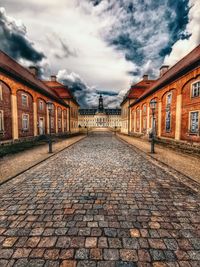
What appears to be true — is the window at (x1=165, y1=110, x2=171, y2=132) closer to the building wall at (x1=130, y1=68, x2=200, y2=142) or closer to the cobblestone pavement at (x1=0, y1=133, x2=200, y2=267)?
the building wall at (x1=130, y1=68, x2=200, y2=142)

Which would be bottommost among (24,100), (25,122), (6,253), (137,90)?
(6,253)

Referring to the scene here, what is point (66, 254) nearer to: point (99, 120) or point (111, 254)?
point (111, 254)

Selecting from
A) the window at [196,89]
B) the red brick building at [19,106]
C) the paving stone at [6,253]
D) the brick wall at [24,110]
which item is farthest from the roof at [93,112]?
the paving stone at [6,253]

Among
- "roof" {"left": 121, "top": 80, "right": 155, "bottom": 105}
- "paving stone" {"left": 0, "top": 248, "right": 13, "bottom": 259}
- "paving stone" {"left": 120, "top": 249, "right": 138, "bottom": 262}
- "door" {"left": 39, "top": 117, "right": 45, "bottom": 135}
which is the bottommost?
"paving stone" {"left": 0, "top": 248, "right": 13, "bottom": 259}

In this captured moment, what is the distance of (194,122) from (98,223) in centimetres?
1155

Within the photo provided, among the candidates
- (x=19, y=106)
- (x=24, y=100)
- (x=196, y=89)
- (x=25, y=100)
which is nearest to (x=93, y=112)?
(x=25, y=100)

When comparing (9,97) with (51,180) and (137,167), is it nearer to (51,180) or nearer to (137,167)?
(51,180)

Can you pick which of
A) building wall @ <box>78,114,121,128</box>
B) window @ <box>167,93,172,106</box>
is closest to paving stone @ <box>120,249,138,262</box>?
window @ <box>167,93,172,106</box>

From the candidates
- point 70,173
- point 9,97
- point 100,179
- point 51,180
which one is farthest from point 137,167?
point 9,97

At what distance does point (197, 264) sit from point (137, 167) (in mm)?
4785

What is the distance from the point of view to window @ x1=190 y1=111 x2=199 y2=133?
10.8m

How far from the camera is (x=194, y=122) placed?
11055 mm

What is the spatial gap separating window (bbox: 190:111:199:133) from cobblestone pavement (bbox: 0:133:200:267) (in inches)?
304

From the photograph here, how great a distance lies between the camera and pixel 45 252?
2197 mm
